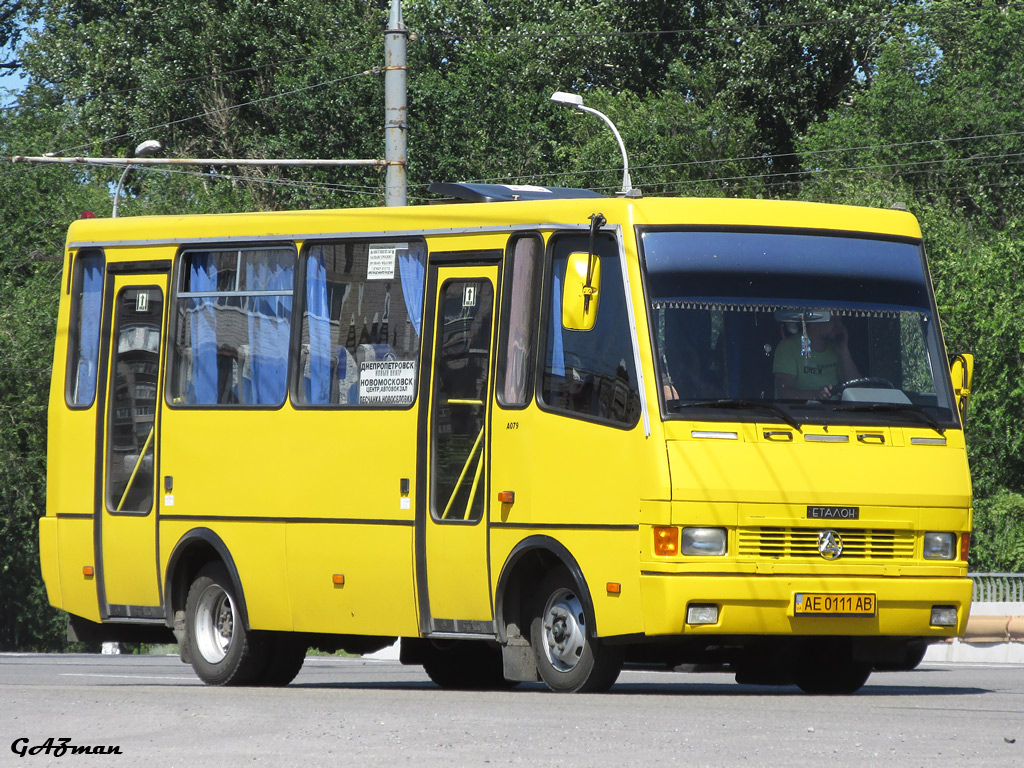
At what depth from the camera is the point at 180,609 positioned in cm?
1466

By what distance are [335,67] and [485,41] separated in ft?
17.3

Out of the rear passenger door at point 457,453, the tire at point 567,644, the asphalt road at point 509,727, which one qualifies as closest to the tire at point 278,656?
the asphalt road at point 509,727

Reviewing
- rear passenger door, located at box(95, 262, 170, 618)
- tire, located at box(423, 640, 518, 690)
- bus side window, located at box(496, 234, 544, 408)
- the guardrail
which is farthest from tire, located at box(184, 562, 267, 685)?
the guardrail

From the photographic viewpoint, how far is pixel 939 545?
12180 mm

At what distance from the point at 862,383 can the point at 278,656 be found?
16.1ft

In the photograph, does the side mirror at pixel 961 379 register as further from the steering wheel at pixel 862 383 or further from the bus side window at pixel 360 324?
the bus side window at pixel 360 324

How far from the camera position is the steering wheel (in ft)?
39.9

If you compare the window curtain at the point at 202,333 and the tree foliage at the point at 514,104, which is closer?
the window curtain at the point at 202,333

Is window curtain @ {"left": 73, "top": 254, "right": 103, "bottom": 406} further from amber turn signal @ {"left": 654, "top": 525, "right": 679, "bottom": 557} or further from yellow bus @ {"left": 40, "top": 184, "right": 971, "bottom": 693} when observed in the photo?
amber turn signal @ {"left": 654, "top": 525, "right": 679, "bottom": 557}

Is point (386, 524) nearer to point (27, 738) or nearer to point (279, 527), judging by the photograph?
point (279, 527)

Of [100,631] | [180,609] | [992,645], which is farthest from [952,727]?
[992,645]

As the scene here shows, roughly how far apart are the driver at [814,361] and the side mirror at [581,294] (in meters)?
1.17

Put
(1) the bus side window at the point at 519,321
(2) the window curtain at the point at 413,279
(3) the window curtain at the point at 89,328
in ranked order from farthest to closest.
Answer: (3) the window curtain at the point at 89,328, (2) the window curtain at the point at 413,279, (1) the bus side window at the point at 519,321

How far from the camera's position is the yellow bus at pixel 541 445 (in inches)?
462
